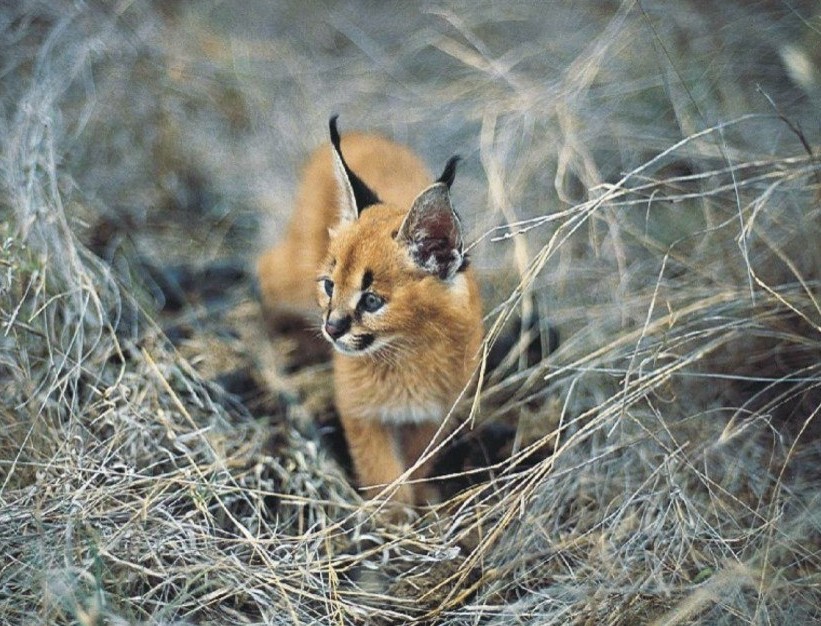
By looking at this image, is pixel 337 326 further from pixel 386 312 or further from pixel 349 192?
pixel 349 192

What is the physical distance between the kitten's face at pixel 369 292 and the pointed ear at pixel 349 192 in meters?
0.11

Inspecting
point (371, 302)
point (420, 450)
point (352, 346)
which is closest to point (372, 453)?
point (420, 450)

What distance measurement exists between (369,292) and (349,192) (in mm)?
338

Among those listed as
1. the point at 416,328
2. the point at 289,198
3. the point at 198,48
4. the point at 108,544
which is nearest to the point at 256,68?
the point at 198,48

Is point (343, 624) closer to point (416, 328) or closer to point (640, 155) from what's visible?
point (416, 328)

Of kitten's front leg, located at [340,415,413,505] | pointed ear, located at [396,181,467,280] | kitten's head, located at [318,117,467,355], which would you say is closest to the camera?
pointed ear, located at [396,181,467,280]

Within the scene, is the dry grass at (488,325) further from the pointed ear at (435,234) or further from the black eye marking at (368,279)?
the black eye marking at (368,279)

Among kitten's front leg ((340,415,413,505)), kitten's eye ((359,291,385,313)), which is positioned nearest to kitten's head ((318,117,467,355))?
kitten's eye ((359,291,385,313))

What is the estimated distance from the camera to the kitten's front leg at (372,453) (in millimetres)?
2838

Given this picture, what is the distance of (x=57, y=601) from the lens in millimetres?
2025

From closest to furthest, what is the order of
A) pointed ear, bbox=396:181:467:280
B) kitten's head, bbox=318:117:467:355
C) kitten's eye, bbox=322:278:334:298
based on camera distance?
1. pointed ear, bbox=396:181:467:280
2. kitten's head, bbox=318:117:467:355
3. kitten's eye, bbox=322:278:334:298

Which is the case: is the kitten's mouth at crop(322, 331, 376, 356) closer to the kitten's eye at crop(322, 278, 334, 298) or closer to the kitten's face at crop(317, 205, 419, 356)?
the kitten's face at crop(317, 205, 419, 356)

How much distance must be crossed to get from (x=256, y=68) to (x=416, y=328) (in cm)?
262

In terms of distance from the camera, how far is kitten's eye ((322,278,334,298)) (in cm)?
257
